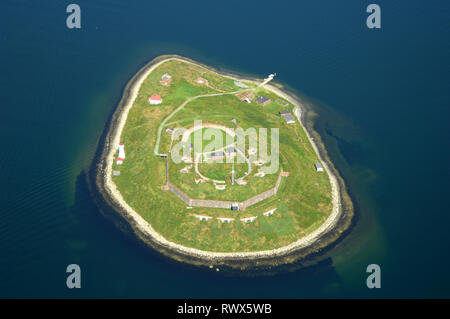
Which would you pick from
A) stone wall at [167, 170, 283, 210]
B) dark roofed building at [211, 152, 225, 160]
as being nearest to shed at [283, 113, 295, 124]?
dark roofed building at [211, 152, 225, 160]

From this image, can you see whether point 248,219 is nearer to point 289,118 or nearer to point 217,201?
point 217,201

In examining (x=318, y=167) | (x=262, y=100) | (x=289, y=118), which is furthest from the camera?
(x=262, y=100)

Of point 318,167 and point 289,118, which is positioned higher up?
point 289,118

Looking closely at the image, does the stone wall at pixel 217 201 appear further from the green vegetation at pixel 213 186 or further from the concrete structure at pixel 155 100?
the concrete structure at pixel 155 100

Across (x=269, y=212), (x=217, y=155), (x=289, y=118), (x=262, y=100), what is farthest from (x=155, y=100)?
(x=269, y=212)

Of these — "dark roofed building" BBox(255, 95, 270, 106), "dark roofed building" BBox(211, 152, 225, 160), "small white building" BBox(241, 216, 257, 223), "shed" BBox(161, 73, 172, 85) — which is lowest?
"small white building" BBox(241, 216, 257, 223)

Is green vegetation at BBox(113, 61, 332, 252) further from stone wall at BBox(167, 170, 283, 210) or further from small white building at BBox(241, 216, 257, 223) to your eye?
stone wall at BBox(167, 170, 283, 210)

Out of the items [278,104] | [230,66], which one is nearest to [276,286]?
[278,104]
